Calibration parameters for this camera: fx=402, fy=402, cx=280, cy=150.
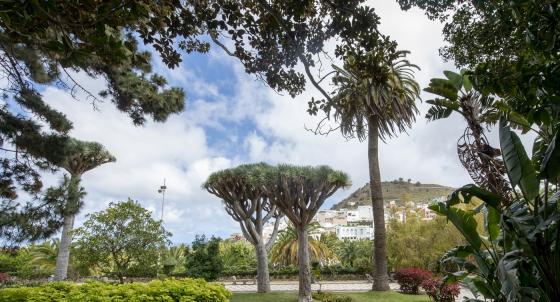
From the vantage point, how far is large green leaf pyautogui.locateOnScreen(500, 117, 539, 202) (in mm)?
4945

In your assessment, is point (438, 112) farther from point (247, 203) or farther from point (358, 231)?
point (358, 231)

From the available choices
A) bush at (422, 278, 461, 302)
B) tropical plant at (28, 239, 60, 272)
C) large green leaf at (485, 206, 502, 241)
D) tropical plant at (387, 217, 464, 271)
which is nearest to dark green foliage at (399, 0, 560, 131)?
large green leaf at (485, 206, 502, 241)

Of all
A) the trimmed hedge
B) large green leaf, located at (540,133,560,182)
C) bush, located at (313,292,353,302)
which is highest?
large green leaf, located at (540,133,560,182)

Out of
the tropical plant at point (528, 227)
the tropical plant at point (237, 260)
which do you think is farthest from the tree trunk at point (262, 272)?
the tropical plant at point (528, 227)

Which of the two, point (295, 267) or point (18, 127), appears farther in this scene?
point (295, 267)

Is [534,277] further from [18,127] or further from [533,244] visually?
[18,127]

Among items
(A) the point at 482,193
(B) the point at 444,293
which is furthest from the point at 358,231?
(A) the point at 482,193

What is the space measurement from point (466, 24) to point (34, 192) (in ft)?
24.6

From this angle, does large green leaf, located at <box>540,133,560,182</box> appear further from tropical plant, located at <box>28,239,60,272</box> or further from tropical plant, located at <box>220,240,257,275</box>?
tropical plant, located at <box>28,239,60,272</box>

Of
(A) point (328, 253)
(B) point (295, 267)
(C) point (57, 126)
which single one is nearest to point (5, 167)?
(C) point (57, 126)

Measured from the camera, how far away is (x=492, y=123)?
802cm

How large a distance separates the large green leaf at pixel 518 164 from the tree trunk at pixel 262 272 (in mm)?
14262

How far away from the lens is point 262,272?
18.0 m

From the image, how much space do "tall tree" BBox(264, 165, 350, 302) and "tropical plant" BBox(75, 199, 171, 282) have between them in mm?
5156
